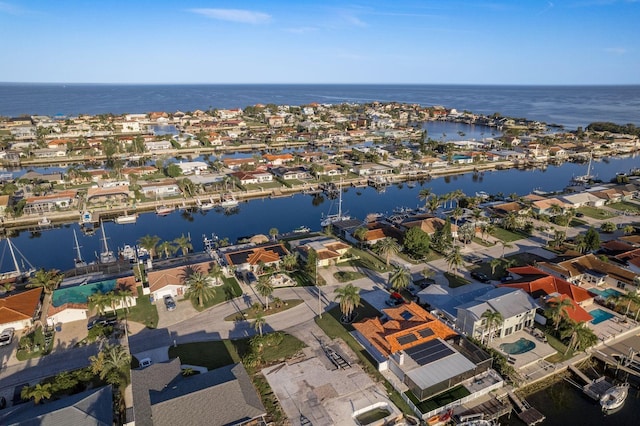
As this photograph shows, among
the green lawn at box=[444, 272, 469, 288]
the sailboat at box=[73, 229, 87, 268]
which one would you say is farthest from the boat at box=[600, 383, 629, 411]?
the sailboat at box=[73, 229, 87, 268]

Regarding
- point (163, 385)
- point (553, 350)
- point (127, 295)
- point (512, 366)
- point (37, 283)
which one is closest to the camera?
point (163, 385)

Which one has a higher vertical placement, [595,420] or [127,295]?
[127,295]

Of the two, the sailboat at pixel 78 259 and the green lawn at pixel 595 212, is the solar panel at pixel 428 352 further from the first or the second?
the green lawn at pixel 595 212

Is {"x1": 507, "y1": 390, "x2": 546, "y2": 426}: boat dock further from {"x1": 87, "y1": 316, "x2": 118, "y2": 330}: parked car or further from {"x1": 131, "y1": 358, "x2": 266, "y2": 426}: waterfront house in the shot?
{"x1": 87, "y1": 316, "x2": 118, "y2": 330}: parked car

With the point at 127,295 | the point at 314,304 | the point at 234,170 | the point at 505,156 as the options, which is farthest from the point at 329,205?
the point at 505,156

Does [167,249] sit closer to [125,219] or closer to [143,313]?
[143,313]

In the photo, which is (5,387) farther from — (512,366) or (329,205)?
(329,205)

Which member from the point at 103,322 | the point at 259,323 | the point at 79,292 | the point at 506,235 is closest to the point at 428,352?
the point at 259,323
